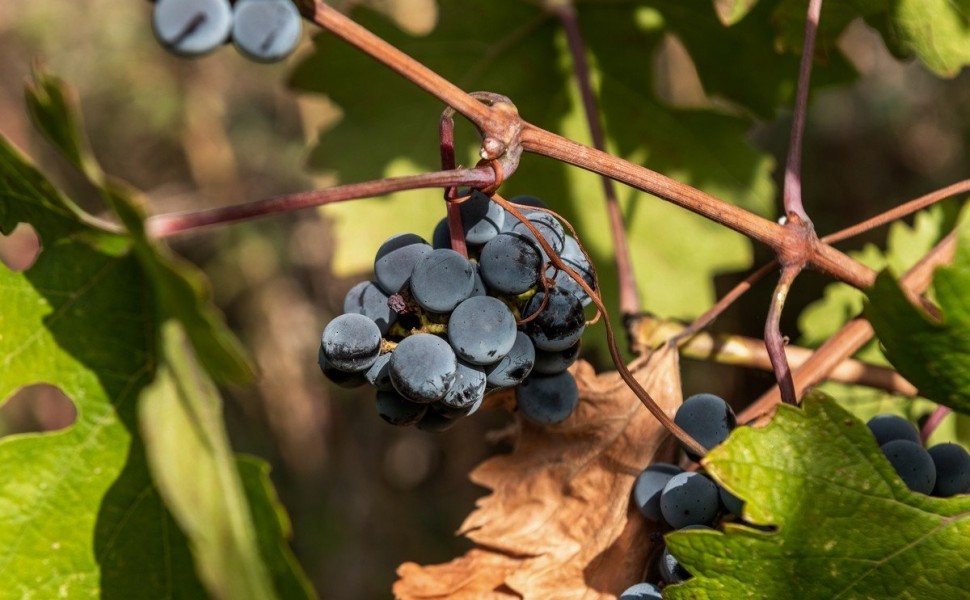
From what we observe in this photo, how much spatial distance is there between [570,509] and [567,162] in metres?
0.49

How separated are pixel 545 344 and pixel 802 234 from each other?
353mm

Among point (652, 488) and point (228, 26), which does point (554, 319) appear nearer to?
point (652, 488)

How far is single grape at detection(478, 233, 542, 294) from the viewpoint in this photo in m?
1.00

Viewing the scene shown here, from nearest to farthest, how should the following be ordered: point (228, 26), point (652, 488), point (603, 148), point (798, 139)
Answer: point (228, 26) → point (652, 488) → point (798, 139) → point (603, 148)

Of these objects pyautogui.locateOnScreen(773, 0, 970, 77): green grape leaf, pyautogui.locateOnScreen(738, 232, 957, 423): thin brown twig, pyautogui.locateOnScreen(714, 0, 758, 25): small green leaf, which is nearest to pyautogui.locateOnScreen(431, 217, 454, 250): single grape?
pyautogui.locateOnScreen(738, 232, 957, 423): thin brown twig

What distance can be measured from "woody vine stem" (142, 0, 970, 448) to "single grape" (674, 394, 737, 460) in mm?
28

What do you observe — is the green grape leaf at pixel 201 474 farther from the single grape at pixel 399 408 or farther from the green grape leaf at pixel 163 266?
the single grape at pixel 399 408

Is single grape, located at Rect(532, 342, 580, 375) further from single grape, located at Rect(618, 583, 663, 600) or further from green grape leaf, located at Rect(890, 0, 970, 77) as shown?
green grape leaf, located at Rect(890, 0, 970, 77)

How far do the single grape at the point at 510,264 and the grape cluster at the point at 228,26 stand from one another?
0.30 meters

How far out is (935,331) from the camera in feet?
3.15

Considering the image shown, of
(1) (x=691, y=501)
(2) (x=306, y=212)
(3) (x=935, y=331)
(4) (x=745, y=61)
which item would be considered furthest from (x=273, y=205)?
(2) (x=306, y=212)

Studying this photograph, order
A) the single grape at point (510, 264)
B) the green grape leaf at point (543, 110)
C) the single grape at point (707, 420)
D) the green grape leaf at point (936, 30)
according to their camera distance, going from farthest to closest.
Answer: the green grape leaf at point (543, 110) < the green grape leaf at point (936, 30) < the single grape at point (707, 420) < the single grape at point (510, 264)

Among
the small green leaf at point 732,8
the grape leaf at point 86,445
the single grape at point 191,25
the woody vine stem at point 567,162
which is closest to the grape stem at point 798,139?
the woody vine stem at point 567,162

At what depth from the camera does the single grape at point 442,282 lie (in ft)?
3.21
